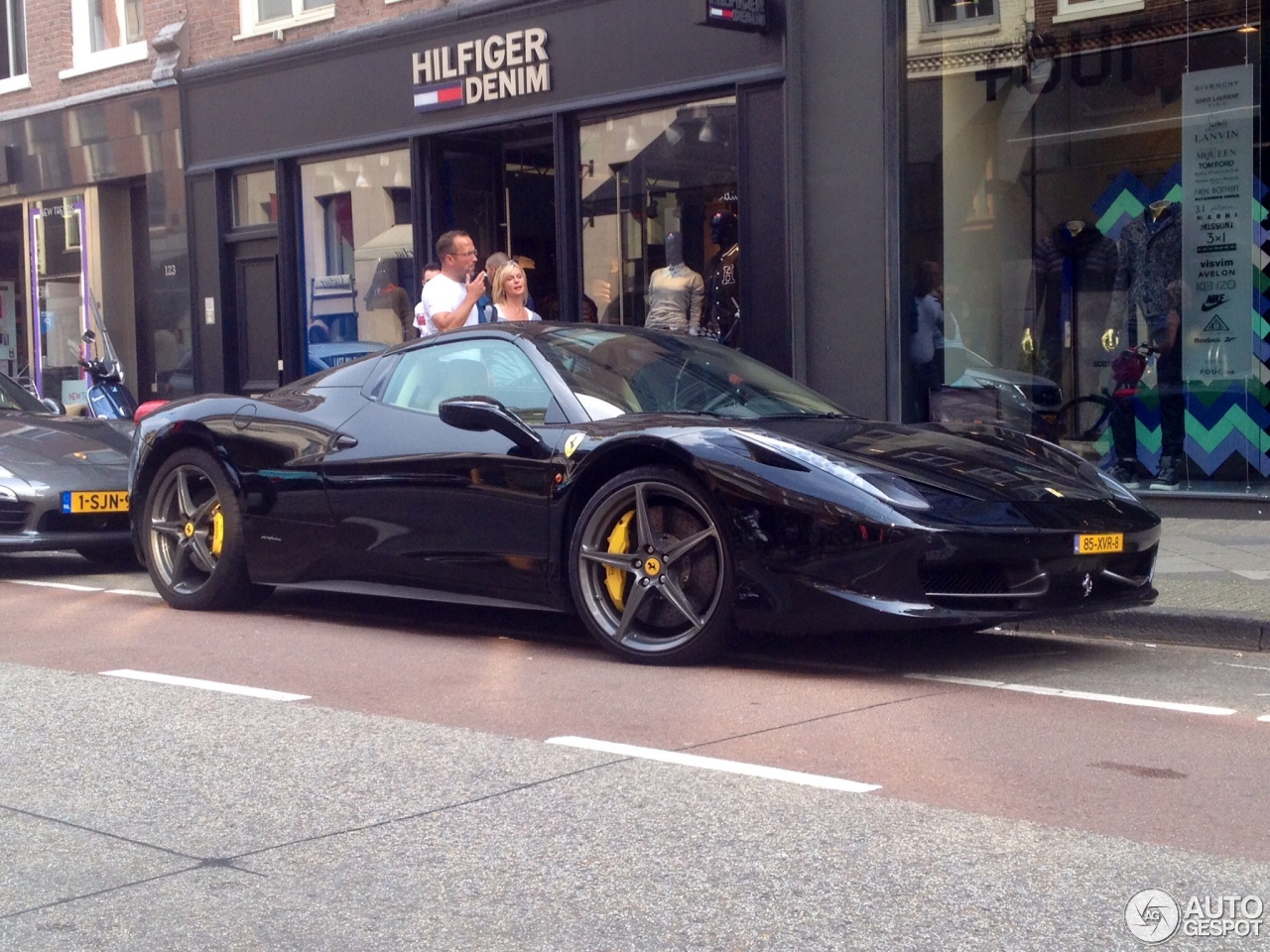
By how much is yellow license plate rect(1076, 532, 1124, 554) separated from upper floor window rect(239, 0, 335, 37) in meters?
11.6

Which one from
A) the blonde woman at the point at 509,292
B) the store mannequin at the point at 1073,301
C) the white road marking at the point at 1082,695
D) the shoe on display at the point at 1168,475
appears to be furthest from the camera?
the store mannequin at the point at 1073,301

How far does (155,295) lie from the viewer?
1767 cm

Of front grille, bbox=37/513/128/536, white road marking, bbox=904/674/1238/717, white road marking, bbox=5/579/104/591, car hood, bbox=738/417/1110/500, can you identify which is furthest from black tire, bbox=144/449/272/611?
white road marking, bbox=904/674/1238/717

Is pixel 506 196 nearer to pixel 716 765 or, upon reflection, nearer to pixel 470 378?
pixel 470 378

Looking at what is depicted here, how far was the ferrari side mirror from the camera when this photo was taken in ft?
20.6

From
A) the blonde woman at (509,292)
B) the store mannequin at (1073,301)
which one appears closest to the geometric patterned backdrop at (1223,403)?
the store mannequin at (1073,301)

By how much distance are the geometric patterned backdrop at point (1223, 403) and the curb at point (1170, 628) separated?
4341 mm

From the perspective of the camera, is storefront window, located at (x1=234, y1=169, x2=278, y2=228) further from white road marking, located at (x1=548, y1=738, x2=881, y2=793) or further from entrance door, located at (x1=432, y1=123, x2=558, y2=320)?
white road marking, located at (x1=548, y1=738, x2=881, y2=793)

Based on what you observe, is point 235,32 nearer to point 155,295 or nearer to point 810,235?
point 155,295

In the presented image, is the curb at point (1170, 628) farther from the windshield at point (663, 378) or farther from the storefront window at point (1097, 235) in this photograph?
the storefront window at point (1097, 235)

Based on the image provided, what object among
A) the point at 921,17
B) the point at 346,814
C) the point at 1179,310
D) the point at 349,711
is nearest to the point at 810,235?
the point at 921,17

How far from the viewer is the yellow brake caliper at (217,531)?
24.9ft

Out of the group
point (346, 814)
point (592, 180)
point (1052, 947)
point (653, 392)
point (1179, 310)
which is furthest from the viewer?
point (592, 180)

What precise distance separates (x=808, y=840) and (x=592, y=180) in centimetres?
1040
